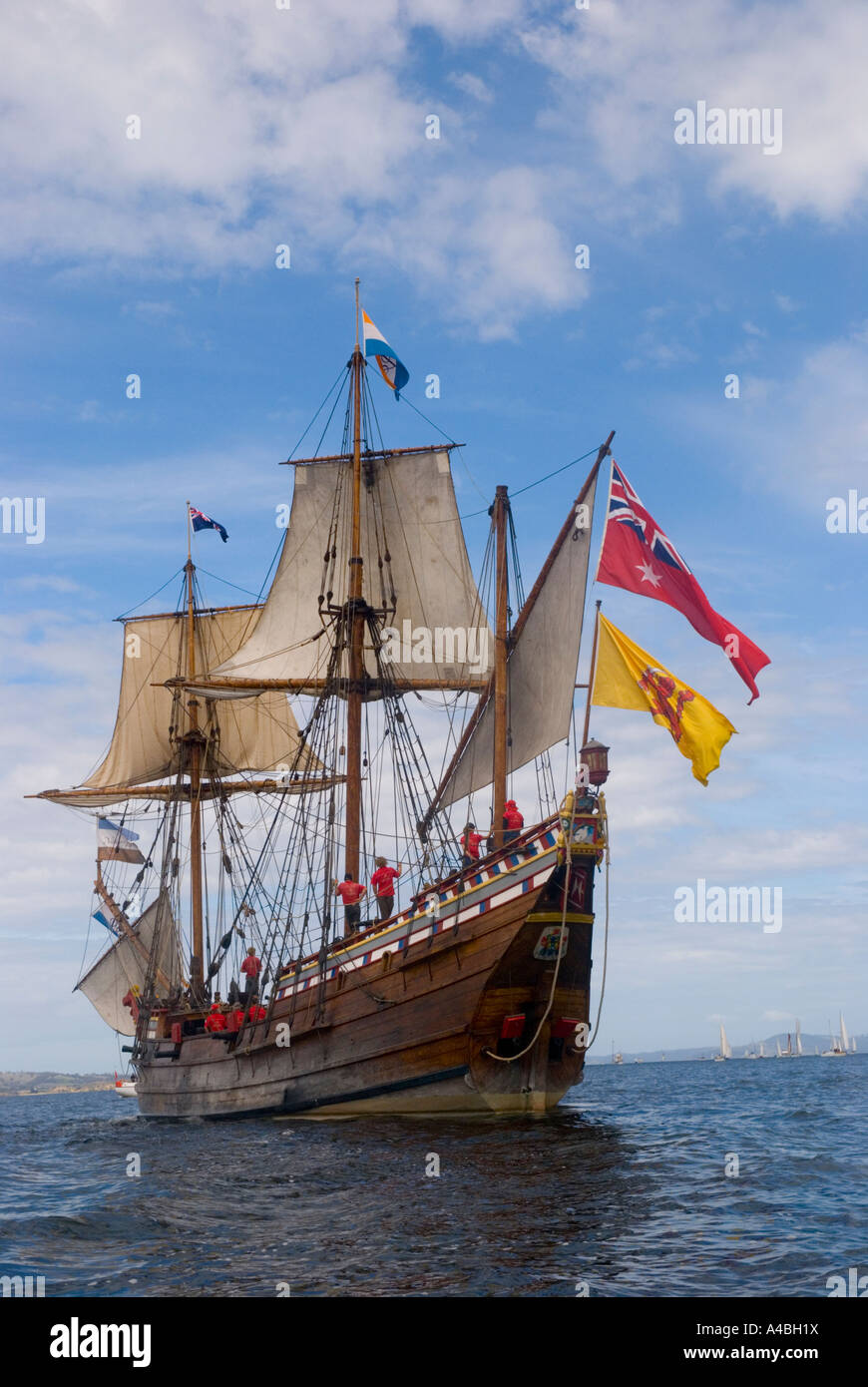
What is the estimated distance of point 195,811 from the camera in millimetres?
50938

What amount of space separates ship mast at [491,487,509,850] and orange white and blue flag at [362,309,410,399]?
6.23m

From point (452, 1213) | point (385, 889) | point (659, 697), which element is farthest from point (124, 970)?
point (452, 1213)

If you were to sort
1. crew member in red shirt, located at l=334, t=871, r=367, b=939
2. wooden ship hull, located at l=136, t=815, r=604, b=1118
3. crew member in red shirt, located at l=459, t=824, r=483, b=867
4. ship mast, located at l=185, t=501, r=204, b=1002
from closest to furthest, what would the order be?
wooden ship hull, located at l=136, t=815, r=604, b=1118 < crew member in red shirt, located at l=459, t=824, r=483, b=867 < crew member in red shirt, located at l=334, t=871, r=367, b=939 < ship mast, located at l=185, t=501, r=204, b=1002

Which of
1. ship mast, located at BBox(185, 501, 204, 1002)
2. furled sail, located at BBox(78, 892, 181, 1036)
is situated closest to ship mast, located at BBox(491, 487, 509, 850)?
ship mast, located at BBox(185, 501, 204, 1002)

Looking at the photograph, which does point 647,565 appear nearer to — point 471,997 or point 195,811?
point 471,997

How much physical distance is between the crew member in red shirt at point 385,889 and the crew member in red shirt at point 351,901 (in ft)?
5.13

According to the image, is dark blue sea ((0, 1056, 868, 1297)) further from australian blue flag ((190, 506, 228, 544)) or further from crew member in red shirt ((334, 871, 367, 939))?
australian blue flag ((190, 506, 228, 544))

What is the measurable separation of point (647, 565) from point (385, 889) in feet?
36.3

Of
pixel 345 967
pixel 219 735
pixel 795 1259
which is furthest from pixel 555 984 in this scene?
pixel 219 735

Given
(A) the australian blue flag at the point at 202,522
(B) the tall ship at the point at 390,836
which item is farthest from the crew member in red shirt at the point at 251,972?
(A) the australian blue flag at the point at 202,522

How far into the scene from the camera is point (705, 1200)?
16.5 meters

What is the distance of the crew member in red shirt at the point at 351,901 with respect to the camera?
106 feet

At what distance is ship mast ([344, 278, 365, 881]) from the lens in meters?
34.9

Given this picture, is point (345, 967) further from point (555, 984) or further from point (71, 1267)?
point (71, 1267)
